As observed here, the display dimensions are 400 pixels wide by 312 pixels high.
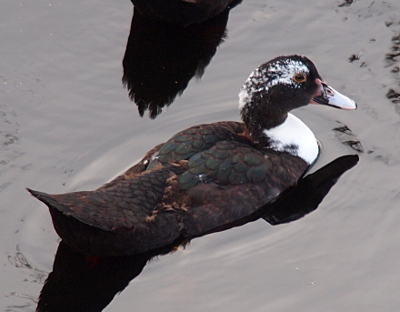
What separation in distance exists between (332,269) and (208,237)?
104 centimetres

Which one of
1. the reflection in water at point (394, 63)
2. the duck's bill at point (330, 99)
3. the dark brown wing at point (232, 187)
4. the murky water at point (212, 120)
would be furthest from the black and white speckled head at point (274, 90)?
the reflection in water at point (394, 63)

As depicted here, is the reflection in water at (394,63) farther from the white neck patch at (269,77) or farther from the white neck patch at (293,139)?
the white neck patch at (269,77)

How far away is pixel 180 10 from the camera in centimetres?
969

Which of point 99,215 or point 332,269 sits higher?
point 99,215

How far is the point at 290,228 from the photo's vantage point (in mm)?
7176

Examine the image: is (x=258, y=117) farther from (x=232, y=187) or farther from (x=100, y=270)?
(x=100, y=270)

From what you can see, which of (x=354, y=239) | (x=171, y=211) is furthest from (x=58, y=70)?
(x=354, y=239)

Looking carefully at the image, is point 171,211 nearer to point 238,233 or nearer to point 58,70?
point 238,233

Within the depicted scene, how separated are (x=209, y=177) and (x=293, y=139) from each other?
1031 millimetres

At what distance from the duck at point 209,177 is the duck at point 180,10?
87.5 inches

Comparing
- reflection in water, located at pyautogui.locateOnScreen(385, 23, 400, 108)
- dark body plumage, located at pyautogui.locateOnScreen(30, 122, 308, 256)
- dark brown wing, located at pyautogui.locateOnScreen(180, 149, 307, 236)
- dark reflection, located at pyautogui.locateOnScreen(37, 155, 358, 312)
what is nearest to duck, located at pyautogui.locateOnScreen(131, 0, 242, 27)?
reflection in water, located at pyautogui.locateOnScreen(385, 23, 400, 108)

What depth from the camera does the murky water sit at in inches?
258

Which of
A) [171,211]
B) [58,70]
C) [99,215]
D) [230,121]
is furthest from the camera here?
[58,70]

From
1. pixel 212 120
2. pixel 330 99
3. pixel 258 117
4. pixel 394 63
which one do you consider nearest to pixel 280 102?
pixel 258 117
